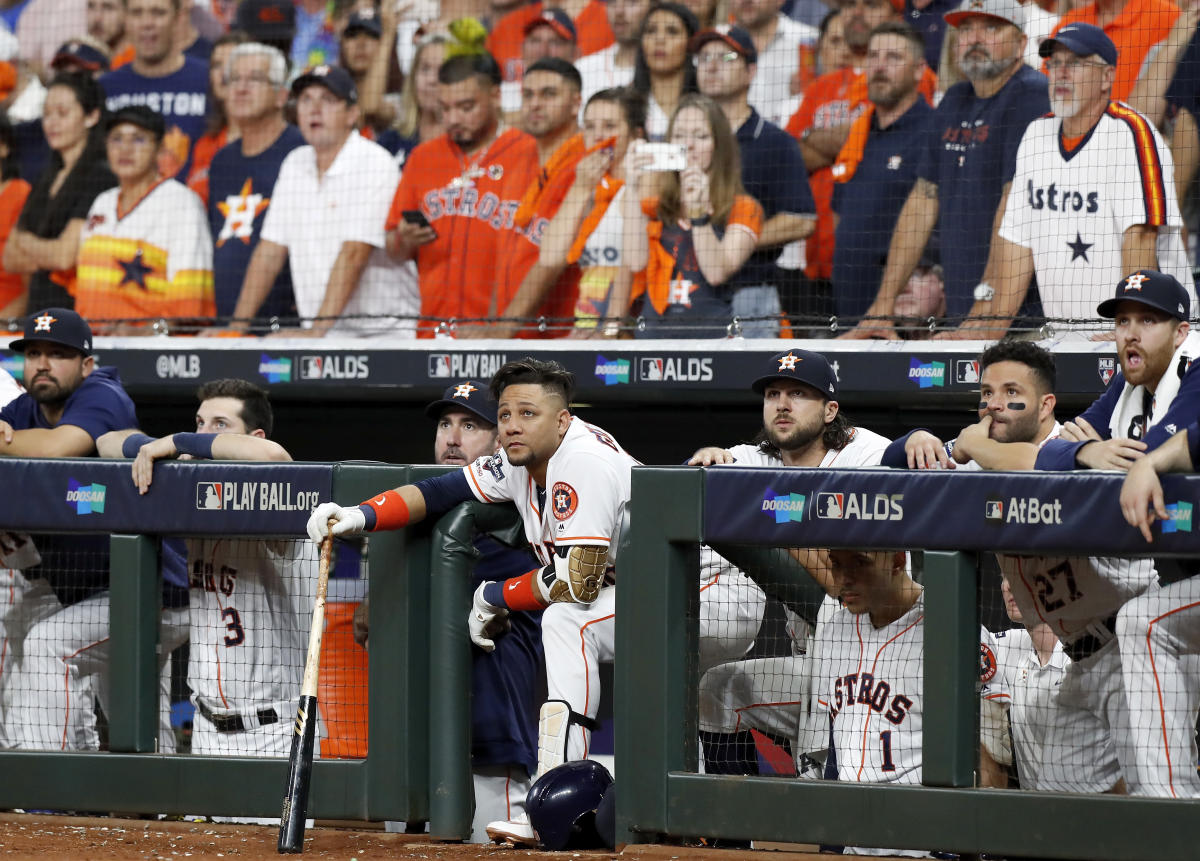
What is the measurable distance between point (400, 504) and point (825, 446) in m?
1.37

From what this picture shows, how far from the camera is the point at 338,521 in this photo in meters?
3.60

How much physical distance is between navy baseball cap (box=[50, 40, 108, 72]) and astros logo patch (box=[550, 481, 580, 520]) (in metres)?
5.08

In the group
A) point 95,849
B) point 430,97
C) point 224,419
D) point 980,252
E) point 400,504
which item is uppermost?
point 430,97

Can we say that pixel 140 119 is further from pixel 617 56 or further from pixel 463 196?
pixel 617 56

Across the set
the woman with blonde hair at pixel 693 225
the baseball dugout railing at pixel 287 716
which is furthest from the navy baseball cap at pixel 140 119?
the baseball dugout railing at pixel 287 716

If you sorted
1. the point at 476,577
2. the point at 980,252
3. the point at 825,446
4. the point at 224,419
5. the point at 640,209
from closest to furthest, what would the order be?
the point at 476,577, the point at 825,446, the point at 224,419, the point at 980,252, the point at 640,209

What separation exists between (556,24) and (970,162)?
2077 millimetres

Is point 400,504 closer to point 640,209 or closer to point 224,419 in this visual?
point 224,419

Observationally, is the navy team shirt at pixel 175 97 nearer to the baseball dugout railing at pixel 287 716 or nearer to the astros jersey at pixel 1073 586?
the baseball dugout railing at pixel 287 716

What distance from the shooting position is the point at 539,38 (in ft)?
22.7

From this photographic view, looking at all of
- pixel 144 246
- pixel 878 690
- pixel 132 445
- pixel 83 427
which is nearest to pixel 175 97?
pixel 144 246

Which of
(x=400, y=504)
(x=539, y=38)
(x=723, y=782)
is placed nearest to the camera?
(x=723, y=782)

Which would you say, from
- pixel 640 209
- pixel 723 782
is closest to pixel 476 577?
pixel 723 782

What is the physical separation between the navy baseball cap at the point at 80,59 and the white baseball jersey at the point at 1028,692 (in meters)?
6.04
